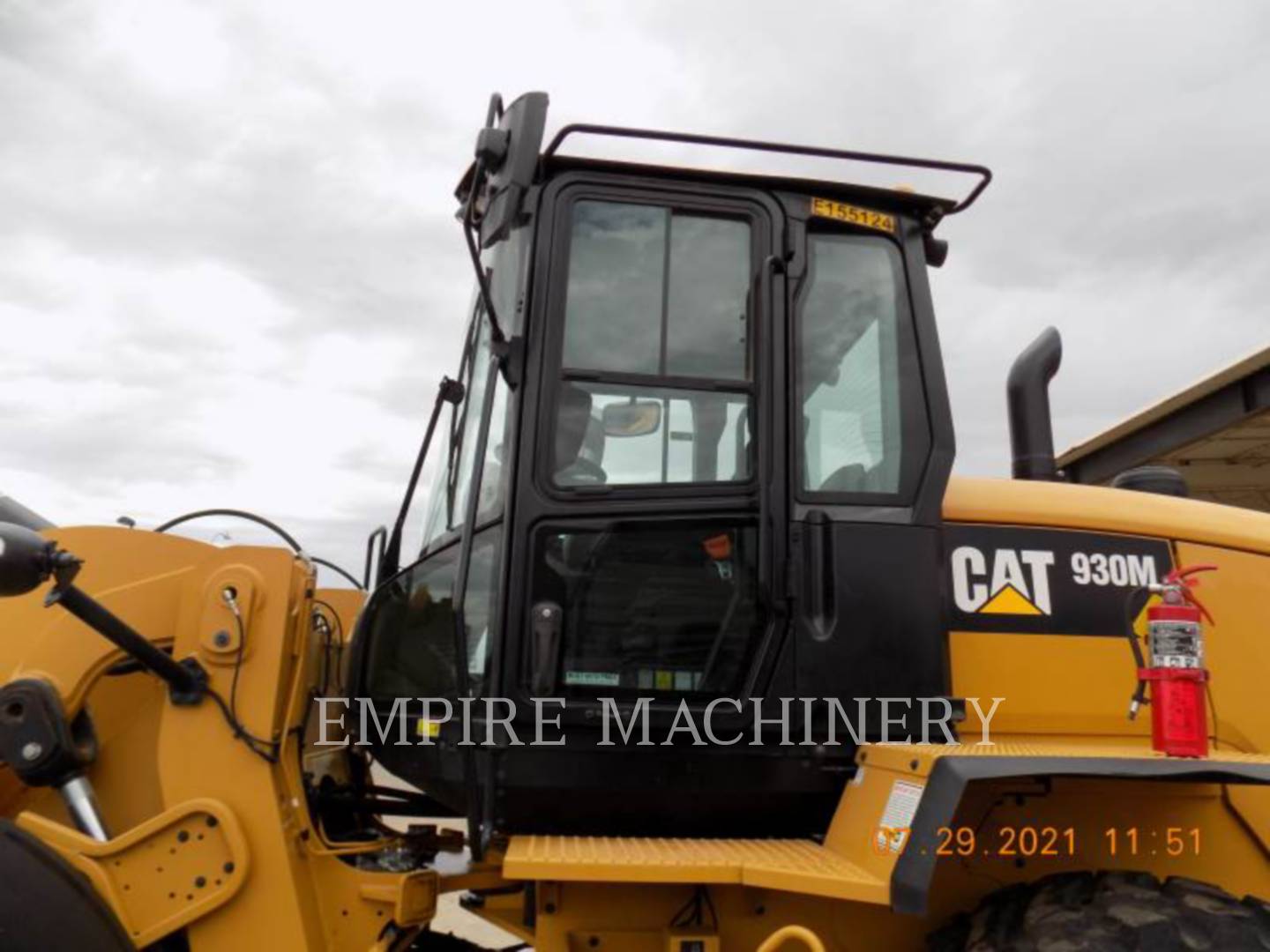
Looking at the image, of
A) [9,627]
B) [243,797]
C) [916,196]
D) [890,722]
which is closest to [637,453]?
[890,722]

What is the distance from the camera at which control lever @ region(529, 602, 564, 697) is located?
2729 millimetres

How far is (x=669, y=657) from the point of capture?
2824 millimetres

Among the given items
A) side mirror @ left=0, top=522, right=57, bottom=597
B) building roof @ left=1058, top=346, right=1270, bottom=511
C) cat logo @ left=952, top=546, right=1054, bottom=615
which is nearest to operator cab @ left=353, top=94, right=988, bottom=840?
cat logo @ left=952, top=546, right=1054, bottom=615

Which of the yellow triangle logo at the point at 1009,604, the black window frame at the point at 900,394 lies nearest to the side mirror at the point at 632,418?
the black window frame at the point at 900,394

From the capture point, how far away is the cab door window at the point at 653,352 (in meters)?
2.88

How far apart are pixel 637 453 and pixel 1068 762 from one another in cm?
133

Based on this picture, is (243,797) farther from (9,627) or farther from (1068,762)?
(1068,762)

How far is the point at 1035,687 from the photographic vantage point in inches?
118

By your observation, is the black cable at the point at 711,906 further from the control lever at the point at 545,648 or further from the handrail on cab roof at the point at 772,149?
the handrail on cab roof at the point at 772,149

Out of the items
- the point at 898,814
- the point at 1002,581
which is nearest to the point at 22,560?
the point at 898,814

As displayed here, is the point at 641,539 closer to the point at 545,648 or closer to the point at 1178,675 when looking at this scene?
the point at 545,648

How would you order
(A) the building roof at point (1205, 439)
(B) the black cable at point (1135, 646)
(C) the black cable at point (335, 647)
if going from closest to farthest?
(B) the black cable at point (1135, 646), (C) the black cable at point (335, 647), (A) the building roof at point (1205, 439)

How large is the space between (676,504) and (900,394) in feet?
2.57

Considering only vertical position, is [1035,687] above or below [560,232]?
below
